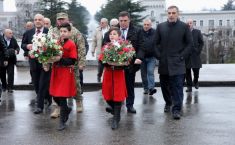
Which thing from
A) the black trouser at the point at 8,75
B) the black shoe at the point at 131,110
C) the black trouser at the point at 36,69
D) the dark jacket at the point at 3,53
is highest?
the dark jacket at the point at 3,53

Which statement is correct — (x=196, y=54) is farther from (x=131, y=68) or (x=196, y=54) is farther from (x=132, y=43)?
(x=131, y=68)

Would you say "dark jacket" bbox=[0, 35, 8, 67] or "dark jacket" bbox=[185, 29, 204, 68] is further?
"dark jacket" bbox=[185, 29, 204, 68]

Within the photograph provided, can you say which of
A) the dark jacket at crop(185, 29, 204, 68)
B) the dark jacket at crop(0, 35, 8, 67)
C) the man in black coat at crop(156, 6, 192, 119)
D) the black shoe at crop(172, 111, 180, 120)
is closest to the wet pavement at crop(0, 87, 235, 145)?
the black shoe at crop(172, 111, 180, 120)

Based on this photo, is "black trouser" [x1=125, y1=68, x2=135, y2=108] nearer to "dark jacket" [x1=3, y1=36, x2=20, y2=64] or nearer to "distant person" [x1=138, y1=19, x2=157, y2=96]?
"distant person" [x1=138, y1=19, x2=157, y2=96]

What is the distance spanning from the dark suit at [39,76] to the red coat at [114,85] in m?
1.66

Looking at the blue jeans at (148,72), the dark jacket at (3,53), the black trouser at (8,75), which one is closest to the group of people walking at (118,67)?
the dark jacket at (3,53)

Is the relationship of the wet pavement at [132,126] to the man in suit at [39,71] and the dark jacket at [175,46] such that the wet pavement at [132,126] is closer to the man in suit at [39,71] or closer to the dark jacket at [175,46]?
the man in suit at [39,71]

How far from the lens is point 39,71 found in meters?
10.4

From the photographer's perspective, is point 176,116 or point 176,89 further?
point 176,89

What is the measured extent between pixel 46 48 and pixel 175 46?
247cm

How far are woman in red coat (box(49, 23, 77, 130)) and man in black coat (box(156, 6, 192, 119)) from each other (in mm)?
1857

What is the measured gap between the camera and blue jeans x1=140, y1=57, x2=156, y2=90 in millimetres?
12242

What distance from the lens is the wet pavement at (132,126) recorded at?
7324 millimetres

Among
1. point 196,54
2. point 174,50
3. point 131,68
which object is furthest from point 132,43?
point 196,54
